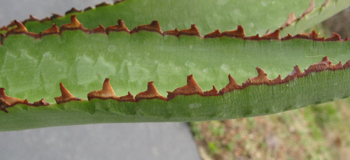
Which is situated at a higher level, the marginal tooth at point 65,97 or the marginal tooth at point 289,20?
the marginal tooth at point 289,20

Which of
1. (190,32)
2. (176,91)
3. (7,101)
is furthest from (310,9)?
(7,101)

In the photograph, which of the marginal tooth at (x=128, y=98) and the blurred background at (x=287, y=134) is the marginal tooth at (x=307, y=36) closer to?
the marginal tooth at (x=128, y=98)

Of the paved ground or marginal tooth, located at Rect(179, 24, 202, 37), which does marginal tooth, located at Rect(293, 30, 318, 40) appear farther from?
the paved ground

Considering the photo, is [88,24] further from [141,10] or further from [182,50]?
[182,50]

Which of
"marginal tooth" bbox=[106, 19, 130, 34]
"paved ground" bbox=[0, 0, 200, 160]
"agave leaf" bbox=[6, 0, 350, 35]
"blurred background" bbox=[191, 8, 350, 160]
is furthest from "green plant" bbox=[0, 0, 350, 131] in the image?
"blurred background" bbox=[191, 8, 350, 160]

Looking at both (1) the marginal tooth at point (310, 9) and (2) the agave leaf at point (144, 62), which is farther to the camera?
(1) the marginal tooth at point (310, 9)

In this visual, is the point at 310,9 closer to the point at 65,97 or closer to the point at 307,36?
the point at 307,36

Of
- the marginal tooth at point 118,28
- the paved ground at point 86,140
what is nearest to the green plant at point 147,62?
the marginal tooth at point 118,28

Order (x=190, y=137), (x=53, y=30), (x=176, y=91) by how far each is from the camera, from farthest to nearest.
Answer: (x=190, y=137), (x=53, y=30), (x=176, y=91)
